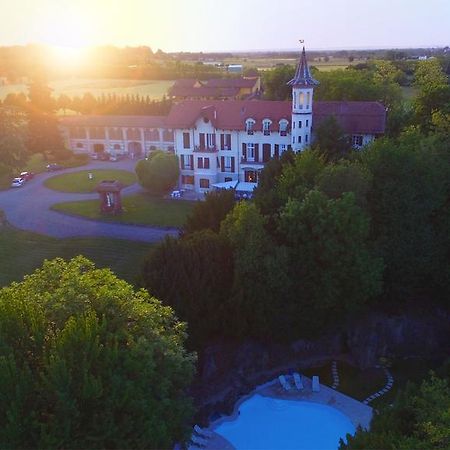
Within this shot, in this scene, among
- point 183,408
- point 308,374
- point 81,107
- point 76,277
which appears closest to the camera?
point 183,408

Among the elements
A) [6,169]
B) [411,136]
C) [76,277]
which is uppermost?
[411,136]

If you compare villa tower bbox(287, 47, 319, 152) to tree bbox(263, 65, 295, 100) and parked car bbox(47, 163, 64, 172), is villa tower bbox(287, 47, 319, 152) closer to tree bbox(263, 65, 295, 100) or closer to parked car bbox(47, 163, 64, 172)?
parked car bbox(47, 163, 64, 172)

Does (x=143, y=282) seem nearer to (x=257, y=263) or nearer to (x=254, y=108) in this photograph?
(x=257, y=263)

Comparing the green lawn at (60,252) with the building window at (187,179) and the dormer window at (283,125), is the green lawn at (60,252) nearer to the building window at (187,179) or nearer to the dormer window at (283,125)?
the building window at (187,179)

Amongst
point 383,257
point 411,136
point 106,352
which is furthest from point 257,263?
point 411,136

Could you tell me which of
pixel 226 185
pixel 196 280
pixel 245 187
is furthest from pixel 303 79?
pixel 196 280

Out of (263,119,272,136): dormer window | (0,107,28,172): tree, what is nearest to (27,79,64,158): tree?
(0,107,28,172): tree

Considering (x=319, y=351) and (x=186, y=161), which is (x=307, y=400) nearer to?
(x=319, y=351)
